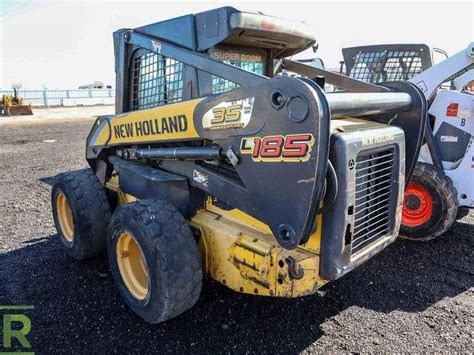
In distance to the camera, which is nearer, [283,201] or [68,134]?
[283,201]

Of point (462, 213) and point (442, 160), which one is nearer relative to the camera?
point (442, 160)

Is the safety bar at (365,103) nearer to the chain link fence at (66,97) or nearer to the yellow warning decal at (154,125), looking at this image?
the yellow warning decal at (154,125)

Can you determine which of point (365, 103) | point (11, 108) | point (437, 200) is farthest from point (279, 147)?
point (11, 108)

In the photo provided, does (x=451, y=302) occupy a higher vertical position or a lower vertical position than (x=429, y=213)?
lower

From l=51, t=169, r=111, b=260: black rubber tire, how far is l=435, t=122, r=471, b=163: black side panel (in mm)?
3748

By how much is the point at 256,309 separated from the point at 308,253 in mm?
909

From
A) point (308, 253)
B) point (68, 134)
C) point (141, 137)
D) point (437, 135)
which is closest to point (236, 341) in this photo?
point (308, 253)

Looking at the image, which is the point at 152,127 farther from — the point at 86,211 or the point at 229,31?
the point at 86,211

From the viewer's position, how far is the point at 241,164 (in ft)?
8.35

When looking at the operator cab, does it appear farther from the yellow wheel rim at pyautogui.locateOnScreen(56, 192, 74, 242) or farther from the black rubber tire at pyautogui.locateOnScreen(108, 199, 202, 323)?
the yellow wheel rim at pyautogui.locateOnScreen(56, 192, 74, 242)

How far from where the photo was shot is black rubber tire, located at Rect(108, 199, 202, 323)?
2742mm

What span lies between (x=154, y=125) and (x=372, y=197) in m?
1.68

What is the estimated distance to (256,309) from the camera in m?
3.26

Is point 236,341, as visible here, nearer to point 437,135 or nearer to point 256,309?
point 256,309
